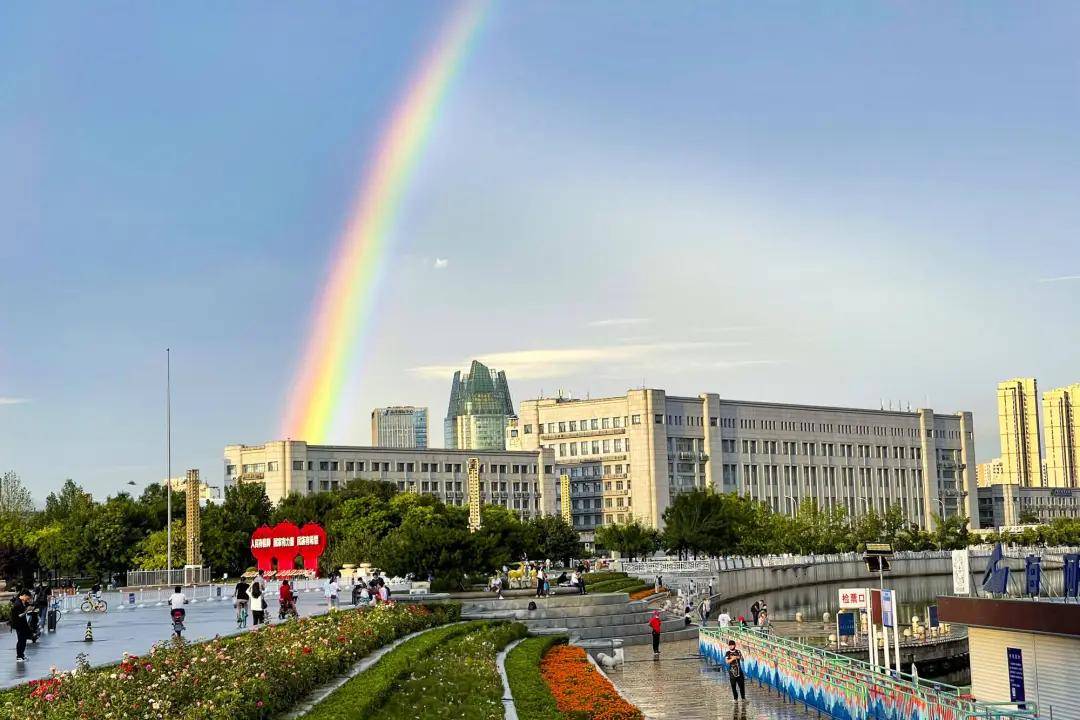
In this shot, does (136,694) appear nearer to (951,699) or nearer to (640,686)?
(951,699)

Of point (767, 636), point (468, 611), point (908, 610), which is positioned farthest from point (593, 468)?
point (767, 636)

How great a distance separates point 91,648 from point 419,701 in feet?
52.0

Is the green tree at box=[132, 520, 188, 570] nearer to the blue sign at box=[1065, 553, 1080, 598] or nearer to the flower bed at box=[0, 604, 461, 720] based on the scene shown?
the flower bed at box=[0, 604, 461, 720]

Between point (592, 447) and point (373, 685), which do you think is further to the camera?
point (592, 447)

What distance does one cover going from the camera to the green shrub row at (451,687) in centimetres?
2630

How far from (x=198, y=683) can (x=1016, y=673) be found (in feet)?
60.9

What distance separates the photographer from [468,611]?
57.2 meters

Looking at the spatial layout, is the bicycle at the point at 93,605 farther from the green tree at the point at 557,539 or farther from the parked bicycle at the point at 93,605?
the green tree at the point at 557,539

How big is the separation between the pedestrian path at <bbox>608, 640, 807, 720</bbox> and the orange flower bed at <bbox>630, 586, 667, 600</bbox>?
2208 centimetres

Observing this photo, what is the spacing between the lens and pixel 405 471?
178250mm

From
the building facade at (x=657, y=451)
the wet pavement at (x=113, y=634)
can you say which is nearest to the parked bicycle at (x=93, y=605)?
the wet pavement at (x=113, y=634)

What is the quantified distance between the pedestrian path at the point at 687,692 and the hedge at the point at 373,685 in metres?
6.29

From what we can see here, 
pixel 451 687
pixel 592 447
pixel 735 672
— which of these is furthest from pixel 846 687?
pixel 592 447

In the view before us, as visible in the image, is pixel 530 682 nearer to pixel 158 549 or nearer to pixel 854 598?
pixel 854 598
